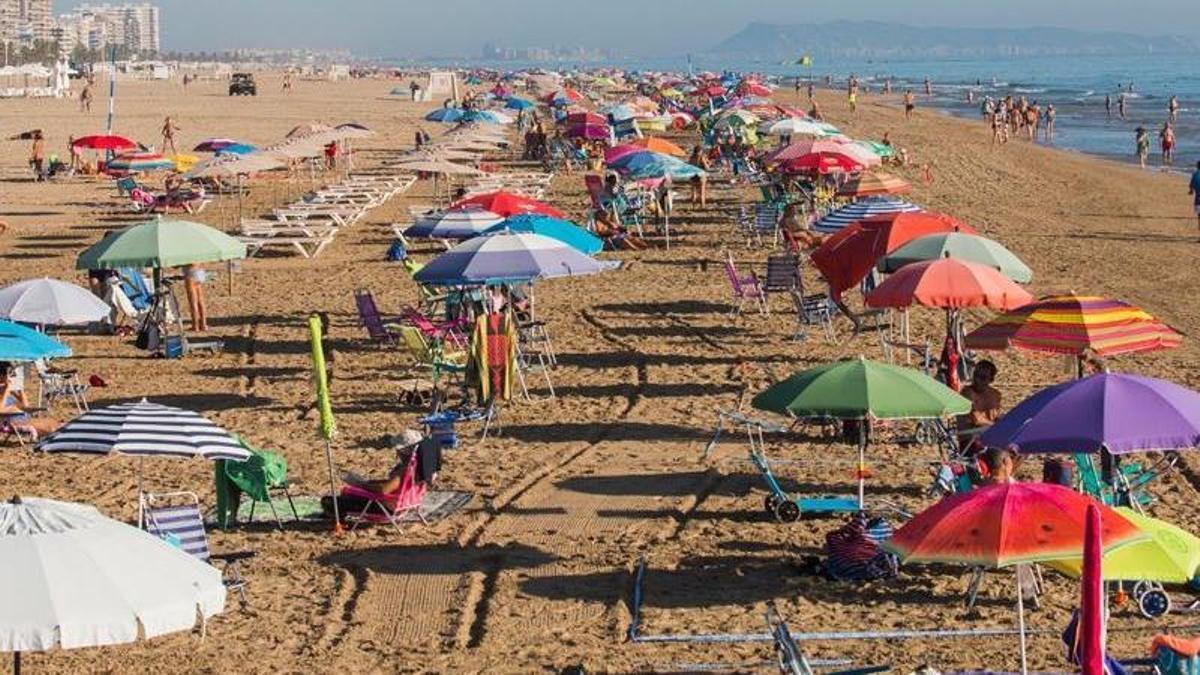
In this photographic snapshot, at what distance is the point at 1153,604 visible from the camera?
7922mm

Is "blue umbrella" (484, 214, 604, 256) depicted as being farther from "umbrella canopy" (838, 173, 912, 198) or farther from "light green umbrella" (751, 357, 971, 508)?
"light green umbrella" (751, 357, 971, 508)

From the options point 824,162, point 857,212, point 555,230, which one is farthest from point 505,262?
point 824,162

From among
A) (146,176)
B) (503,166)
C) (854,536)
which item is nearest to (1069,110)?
(503,166)

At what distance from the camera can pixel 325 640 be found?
793 centimetres

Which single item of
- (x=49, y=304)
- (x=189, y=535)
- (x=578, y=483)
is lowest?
(x=578, y=483)

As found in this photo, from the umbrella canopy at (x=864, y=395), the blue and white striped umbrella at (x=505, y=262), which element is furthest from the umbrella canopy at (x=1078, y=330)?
the blue and white striped umbrella at (x=505, y=262)

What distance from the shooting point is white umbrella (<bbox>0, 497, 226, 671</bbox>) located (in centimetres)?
520

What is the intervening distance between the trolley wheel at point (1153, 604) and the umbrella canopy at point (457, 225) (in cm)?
953

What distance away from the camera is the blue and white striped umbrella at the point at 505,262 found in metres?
12.7

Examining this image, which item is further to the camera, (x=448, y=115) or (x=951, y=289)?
(x=448, y=115)

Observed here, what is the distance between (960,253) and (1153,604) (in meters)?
5.43

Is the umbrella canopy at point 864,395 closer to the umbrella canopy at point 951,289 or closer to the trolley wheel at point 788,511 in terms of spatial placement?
the trolley wheel at point 788,511

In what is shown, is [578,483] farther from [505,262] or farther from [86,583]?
[86,583]

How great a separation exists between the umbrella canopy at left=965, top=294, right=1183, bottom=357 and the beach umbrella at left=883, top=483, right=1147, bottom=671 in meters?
3.90
